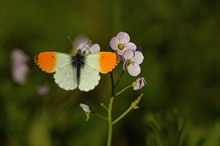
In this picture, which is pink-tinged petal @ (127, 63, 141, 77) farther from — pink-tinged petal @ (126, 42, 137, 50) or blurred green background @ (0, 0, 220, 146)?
blurred green background @ (0, 0, 220, 146)

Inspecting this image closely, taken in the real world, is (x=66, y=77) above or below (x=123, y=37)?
below

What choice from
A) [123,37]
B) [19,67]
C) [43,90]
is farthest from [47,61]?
[19,67]

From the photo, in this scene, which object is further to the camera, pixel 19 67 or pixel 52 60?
pixel 19 67

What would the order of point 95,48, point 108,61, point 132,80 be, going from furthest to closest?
point 132,80 → point 95,48 → point 108,61

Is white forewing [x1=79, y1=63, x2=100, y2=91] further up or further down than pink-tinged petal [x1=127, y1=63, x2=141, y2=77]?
further down

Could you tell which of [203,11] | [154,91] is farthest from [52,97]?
[203,11]

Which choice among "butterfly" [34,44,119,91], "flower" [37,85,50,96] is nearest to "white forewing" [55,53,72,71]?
"butterfly" [34,44,119,91]

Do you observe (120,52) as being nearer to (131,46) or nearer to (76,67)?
(131,46)
